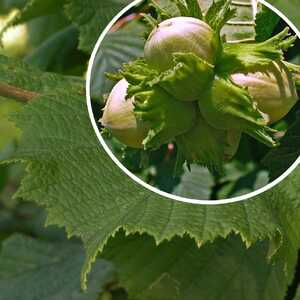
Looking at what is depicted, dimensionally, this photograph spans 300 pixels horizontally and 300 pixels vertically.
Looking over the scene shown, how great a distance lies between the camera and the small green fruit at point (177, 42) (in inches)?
46.5

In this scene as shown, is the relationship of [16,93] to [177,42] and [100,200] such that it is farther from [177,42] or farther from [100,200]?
[177,42]

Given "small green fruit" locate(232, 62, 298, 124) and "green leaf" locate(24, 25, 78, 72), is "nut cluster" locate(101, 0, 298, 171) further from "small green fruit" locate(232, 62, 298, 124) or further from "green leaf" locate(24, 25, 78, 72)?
"green leaf" locate(24, 25, 78, 72)

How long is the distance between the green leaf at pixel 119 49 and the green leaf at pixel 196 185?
24 cm

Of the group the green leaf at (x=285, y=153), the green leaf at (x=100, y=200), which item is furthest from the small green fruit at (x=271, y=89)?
the green leaf at (x=100, y=200)

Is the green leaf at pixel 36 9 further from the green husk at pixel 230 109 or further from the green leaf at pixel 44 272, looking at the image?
the green husk at pixel 230 109

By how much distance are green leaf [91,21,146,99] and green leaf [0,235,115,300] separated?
24.1 inches

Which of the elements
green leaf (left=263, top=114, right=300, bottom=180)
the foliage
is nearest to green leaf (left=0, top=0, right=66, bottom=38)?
the foliage

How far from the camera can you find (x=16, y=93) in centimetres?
163

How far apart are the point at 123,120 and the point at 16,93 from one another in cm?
43

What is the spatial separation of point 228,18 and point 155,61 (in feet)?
0.42

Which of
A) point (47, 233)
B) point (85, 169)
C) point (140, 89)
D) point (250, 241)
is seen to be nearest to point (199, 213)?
point (250, 241)

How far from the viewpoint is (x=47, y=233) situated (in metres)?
2.78

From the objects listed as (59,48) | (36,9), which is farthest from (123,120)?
(59,48)

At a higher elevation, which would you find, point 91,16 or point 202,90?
point 202,90
